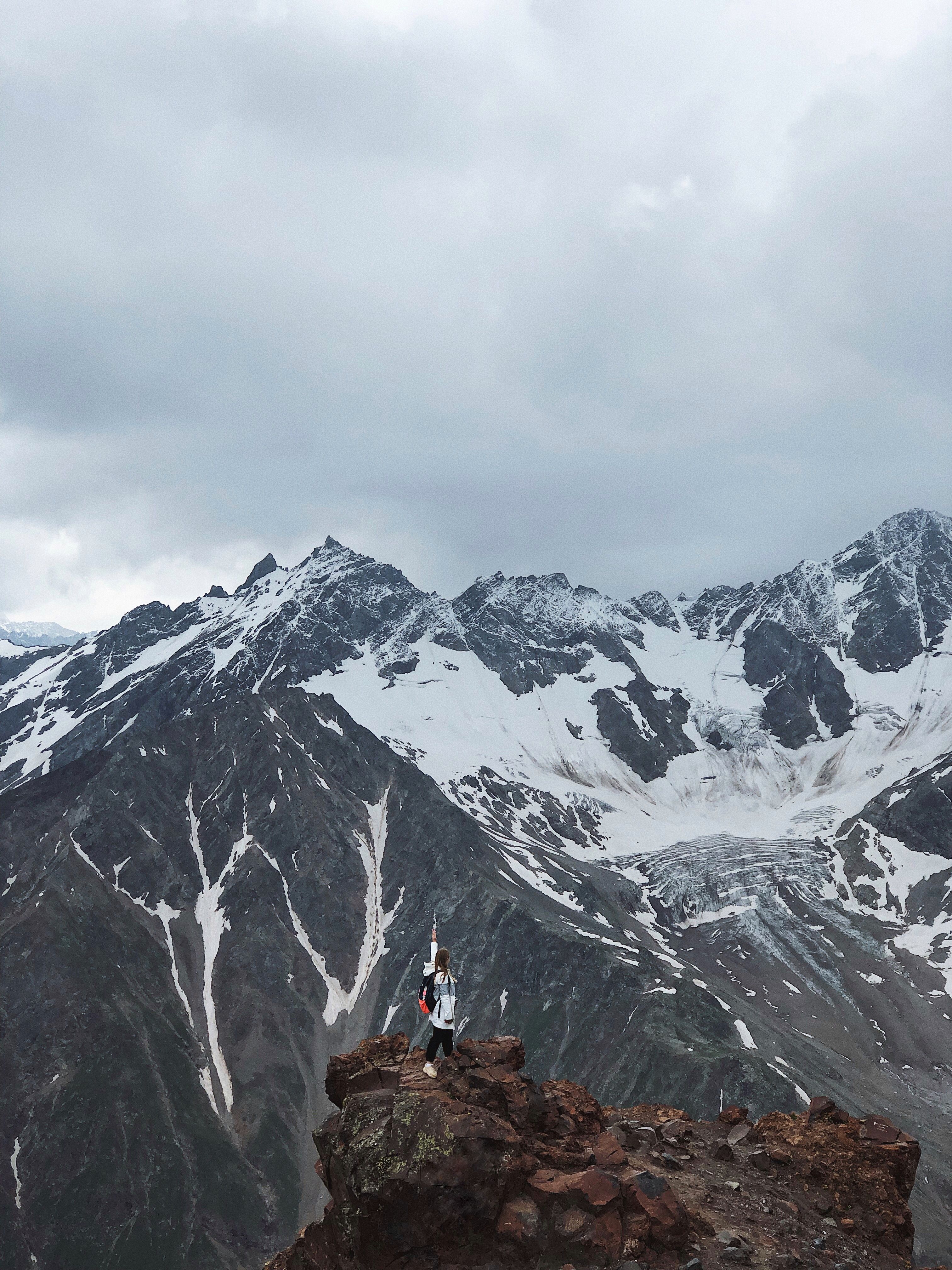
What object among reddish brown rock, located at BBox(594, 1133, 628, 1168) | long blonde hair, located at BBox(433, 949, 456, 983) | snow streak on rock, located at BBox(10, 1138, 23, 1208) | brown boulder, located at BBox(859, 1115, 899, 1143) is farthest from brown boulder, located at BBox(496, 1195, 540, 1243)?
snow streak on rock, located at BBox(10, 1138, 23, 1208)

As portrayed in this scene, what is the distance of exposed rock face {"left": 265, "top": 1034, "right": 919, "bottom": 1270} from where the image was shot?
1722cm

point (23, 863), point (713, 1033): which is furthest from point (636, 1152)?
point (23, 863)

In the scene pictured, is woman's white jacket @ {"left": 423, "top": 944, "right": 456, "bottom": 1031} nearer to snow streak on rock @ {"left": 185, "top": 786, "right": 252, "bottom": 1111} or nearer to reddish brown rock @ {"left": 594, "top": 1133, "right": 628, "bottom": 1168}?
reddish brown rock @ {"left": 594, "top": 1133, "right": 628, "bottom": 1168}

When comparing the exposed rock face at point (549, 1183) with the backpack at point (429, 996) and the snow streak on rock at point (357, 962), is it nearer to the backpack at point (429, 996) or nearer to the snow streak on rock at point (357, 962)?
the backpack at point (429, 996)

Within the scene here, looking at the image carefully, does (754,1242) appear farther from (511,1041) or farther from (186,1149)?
(186,1149)

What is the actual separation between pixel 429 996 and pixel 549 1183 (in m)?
5.15

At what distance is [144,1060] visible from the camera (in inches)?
5694

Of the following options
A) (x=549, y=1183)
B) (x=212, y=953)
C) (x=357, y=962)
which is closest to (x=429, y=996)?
(x=549, y=1183)

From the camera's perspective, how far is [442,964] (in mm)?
20531

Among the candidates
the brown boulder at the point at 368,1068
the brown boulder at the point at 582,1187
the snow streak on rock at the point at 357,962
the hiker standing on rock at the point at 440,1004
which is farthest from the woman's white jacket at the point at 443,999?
the snow streak on rock at the point at 357,962

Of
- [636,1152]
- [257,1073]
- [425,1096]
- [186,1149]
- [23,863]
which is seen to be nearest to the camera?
[425,1096]

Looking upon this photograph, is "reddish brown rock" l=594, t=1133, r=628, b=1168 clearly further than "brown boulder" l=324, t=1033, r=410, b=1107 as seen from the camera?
No

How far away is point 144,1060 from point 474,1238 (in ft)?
521

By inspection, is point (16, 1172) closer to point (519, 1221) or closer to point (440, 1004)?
point (440, 1004)
